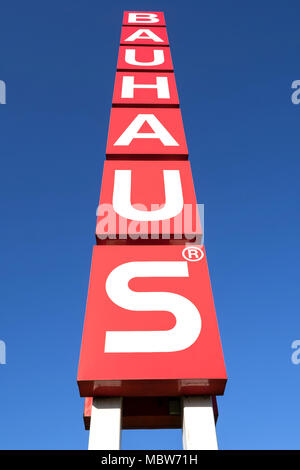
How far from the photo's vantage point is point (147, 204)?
6.02 metres

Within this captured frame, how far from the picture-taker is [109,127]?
7789 millimetres

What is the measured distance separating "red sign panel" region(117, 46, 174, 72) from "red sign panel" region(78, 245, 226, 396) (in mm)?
5781

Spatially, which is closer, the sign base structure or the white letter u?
the sign base structure

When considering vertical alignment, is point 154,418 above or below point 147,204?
below

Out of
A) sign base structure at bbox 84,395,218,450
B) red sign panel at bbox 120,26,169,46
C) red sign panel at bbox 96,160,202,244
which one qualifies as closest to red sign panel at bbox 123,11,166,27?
red sign panel at bbox 120,26,169,46

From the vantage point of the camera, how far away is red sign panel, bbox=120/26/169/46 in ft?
35.2

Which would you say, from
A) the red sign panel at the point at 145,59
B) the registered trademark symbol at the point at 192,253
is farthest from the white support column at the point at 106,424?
the red sign panel at the point at 145,59

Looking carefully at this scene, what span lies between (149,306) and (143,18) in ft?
35.1

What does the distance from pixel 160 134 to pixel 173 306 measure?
12.9ft

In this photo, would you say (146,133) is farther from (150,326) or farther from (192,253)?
(150,326)

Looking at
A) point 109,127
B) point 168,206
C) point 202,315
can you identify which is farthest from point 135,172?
point 202,315

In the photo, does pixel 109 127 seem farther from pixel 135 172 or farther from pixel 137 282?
pixel 137 282

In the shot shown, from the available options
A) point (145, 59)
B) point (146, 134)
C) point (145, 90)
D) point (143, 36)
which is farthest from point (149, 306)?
point (143, 36)

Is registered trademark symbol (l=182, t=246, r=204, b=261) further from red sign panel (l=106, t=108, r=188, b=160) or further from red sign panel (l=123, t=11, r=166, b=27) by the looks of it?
red sign panel (l=123, t=11, r=166, b=27)
